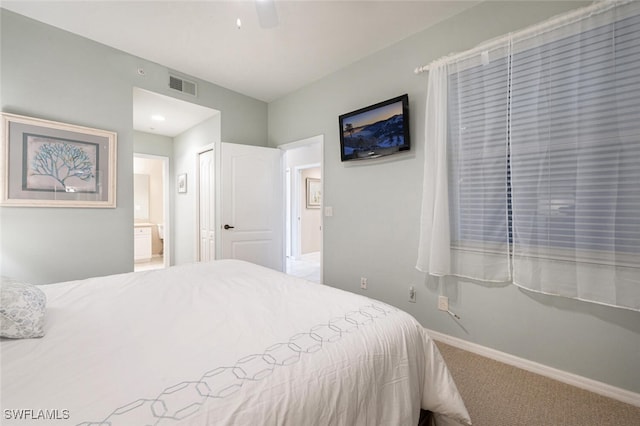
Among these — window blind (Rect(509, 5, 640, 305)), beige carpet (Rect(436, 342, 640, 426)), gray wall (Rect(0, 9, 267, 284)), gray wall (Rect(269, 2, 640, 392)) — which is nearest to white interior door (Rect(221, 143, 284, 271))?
gray wall (Rect(269, 2, 640, 392))

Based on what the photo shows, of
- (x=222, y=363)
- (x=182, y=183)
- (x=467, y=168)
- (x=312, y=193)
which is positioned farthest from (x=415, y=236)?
(x=312, y=193)

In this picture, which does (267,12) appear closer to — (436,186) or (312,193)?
(436,186)

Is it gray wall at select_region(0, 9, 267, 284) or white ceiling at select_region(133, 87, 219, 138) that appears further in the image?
white ceiling at select_region(133, 87, 219, 138)

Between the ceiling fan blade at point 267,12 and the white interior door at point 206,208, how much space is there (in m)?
2.44

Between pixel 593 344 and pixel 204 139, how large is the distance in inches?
181

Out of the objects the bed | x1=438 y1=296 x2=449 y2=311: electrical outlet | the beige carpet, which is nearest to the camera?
the bed

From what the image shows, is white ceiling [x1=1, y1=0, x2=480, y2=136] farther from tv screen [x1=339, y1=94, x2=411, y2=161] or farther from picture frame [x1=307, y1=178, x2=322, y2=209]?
picture frame [x1=307, y1=178, x2=322, y2=209]

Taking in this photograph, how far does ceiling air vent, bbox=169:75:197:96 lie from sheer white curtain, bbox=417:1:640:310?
2.76 metres

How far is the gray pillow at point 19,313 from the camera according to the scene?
90cm

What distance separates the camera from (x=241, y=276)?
178 centimetres

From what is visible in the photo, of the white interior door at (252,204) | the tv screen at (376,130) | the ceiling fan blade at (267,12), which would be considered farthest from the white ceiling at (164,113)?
the ceiling fan blade at (267,12)

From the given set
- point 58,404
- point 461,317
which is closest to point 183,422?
point 58,404

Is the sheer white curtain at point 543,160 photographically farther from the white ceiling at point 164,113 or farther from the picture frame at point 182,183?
the picture frame at point 182,183

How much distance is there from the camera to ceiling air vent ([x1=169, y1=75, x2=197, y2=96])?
3008 millimetres
